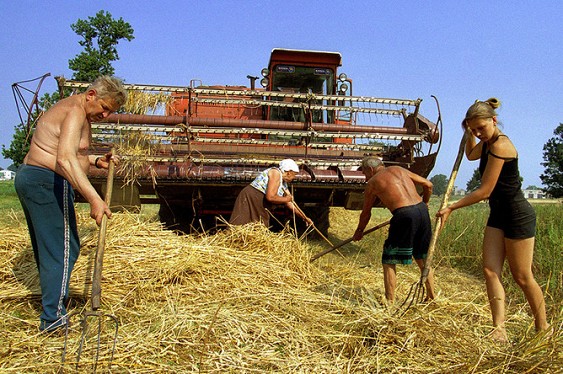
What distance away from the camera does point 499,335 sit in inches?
105

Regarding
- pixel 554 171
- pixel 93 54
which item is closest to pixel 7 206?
pixel 93 54

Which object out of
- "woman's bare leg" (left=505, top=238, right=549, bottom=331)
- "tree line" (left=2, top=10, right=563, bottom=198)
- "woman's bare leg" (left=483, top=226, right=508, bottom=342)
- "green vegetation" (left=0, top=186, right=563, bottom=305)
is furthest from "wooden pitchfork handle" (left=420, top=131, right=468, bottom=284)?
"tree line" (left=2, top=10, right=563, bottom=198)

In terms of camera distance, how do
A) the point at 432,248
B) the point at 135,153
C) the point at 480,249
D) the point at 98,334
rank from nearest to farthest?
the point at 98,334 → the point at 432,248 → the point at 135,153 → the point at 480,249

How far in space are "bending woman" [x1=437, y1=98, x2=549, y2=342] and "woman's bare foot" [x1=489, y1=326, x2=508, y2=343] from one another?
0.01m

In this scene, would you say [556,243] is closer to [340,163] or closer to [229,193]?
[340,163]

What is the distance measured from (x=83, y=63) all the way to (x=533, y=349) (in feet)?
60.4

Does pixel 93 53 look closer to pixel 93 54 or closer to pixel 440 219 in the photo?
pixel 93 54

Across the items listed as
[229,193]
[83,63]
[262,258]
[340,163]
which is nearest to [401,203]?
[262,258]

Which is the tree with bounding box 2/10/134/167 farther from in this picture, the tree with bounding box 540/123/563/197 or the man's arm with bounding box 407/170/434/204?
the tree with bounding box 540/123/563/197

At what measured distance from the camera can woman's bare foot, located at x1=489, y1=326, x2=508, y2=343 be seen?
2584mm

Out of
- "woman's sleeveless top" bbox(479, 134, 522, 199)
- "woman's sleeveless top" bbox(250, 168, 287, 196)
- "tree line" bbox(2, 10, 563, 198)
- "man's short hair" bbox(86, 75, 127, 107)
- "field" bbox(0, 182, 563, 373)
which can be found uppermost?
"tree line" bbox(2, 10, 563, 198)

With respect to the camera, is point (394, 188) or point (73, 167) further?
point (394, 188)

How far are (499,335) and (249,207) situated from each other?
2.78 m

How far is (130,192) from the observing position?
504cm
